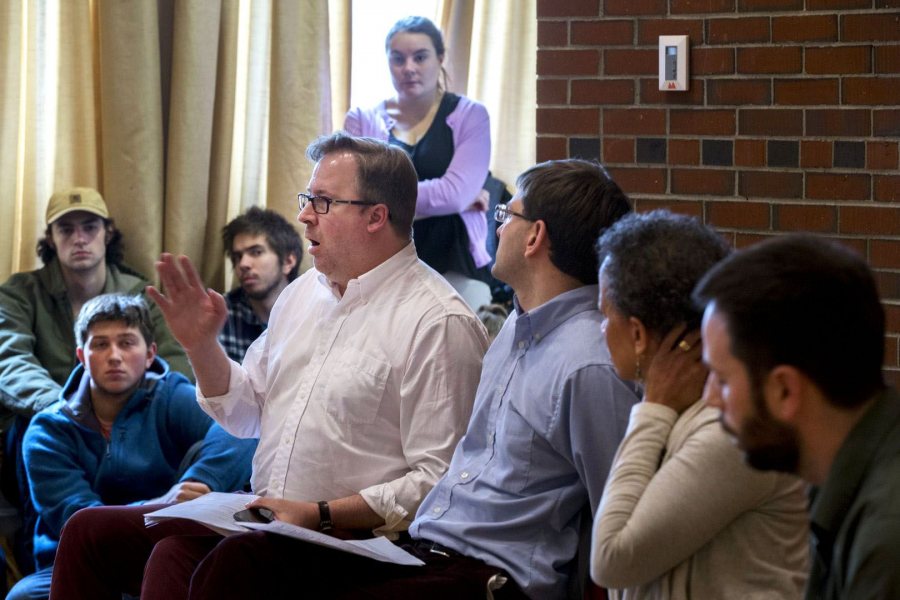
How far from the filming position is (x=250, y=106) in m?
4.13

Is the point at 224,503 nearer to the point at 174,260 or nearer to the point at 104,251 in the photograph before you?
the point at 174,260

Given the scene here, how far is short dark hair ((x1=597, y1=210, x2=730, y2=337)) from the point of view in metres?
1.62

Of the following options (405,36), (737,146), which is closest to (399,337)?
(737,146)

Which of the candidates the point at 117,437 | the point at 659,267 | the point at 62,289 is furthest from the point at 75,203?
the point at 659,267

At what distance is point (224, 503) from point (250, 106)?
225 centimetres

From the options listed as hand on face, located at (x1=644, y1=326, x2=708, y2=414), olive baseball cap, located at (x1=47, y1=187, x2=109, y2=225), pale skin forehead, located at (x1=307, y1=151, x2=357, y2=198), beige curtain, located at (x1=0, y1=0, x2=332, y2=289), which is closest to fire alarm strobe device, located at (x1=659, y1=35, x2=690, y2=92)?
pale skin forehead, located at (x1=307, y1=151, x2=357, y2=198)

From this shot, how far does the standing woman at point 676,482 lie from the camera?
149 centimetres

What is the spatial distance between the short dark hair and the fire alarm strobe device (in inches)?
44.4

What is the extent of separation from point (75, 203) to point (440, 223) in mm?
1195

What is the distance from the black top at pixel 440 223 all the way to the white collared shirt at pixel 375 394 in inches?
51.2

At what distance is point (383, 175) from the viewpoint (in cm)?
241

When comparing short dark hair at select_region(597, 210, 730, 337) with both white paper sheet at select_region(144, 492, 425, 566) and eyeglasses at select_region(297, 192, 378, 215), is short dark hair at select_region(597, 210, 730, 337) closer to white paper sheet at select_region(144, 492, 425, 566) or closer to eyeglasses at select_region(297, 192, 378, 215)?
white paper sheet at select_region(144, 492, 425, 566)

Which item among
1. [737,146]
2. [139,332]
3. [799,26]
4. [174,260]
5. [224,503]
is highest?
[799,26]

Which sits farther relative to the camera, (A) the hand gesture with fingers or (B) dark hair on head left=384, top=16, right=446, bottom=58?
(B) dark hair on head left=384, top=16, right=446, bottom=58
